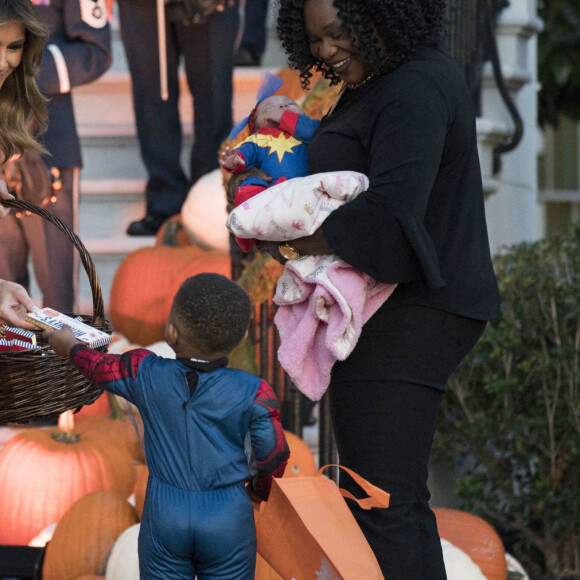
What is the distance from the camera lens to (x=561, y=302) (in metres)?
3.72

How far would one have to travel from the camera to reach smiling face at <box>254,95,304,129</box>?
2.31 metres

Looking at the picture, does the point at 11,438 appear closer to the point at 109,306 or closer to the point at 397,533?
the point at 109,306

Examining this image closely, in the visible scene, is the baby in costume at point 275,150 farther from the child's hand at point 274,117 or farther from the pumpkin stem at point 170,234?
the pumpkin stem at point 170,234

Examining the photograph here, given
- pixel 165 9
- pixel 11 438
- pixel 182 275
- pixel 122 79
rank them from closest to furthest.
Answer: pixel 11 438 < pixel 182 275 < pixel 165 9 < pixel 122 79

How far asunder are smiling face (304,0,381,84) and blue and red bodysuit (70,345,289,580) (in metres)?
0.67

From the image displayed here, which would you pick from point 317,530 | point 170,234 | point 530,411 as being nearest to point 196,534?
point 317,530

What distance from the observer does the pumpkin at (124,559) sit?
107 inches

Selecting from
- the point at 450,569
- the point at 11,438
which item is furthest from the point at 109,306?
the point at 450,569

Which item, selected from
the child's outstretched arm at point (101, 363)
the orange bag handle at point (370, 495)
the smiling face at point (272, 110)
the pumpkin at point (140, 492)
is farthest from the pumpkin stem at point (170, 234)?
the orange bag handle at point (370, 495)

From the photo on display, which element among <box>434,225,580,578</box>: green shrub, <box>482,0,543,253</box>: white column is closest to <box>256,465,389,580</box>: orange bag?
<box>434,225,580,578</box>: green shrub

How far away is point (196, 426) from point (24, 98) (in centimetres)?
105

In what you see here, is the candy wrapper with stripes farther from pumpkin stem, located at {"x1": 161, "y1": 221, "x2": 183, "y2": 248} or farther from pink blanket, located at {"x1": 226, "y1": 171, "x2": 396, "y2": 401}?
pumpkin stem, located at {"x1": 161, "y1": 221, "x2": 183, "y2": 248}

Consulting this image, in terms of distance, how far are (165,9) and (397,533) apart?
3.33 metres

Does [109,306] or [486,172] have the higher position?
[486,172]
